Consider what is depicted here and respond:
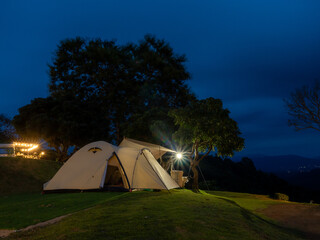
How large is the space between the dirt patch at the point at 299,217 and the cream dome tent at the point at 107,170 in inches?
203

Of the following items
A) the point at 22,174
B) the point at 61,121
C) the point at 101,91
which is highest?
the point at 101,91

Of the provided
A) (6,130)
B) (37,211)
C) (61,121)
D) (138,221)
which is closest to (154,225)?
(138,221)

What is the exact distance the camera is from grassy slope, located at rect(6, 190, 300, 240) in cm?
619

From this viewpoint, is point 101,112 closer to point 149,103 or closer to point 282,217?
point 149,103

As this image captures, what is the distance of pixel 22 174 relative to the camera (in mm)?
19328

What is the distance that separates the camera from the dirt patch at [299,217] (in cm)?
943

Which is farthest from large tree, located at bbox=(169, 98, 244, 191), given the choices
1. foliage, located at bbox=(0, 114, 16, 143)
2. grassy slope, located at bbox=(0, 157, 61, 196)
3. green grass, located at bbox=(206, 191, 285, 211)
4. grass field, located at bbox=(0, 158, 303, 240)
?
foliage, located at bbox=(0, 114, 16, 143)

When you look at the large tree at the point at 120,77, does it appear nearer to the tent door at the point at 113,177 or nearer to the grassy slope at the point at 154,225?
the tent door at the point at 113,177

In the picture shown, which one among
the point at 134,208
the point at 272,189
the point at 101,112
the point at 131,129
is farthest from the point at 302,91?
the point at 272,189

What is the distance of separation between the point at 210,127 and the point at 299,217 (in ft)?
25.2

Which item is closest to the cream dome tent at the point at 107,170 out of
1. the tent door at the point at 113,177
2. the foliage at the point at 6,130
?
the tent door at the point at 113,177

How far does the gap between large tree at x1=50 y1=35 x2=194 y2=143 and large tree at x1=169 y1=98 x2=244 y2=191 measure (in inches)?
480

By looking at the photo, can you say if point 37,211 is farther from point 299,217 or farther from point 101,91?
point 101,91

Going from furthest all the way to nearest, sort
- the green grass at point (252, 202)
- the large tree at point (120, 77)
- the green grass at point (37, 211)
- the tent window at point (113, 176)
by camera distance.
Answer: the large tree at point (120, 77) < the tent window at point (113, 176) < the green grass at point (252, 202) < the green grass at point (37, 211)
